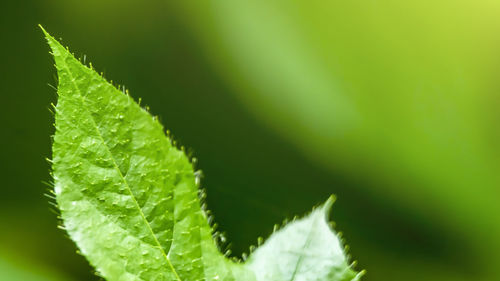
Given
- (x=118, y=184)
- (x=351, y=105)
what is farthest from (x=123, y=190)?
(x=351, y=105)

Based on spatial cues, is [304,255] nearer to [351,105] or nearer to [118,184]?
[118,184]

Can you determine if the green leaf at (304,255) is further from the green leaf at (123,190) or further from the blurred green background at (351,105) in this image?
the blurred green background at (351,105)

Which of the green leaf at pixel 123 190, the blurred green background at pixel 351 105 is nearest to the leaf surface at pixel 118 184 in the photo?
the green leaf at pixel 123 190

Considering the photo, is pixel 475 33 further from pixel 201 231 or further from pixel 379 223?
pixel 201 231

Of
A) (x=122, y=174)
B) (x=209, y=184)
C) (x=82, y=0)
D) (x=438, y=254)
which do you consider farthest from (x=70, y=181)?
(x=438, y=254)

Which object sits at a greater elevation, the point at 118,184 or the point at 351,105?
the point at 351,105
